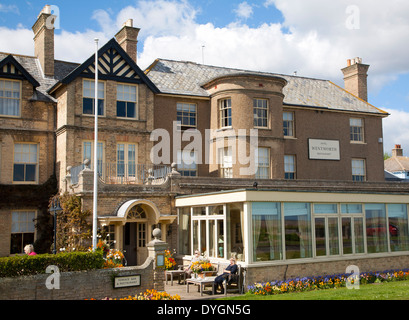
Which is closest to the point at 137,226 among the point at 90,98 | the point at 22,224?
the point at 22,224

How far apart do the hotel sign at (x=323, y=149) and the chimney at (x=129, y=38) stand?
1244cm

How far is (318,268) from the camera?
17547 millimetres

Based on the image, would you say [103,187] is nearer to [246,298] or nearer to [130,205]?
[130,205]

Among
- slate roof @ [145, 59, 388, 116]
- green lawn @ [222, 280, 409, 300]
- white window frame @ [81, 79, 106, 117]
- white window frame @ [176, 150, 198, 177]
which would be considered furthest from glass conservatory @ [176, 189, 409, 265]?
slate roof @ [145, 59, 388, 116]

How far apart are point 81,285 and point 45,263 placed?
1242 millimetres

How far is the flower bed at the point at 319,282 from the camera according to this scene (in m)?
15.4

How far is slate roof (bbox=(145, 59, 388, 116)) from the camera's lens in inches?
1069

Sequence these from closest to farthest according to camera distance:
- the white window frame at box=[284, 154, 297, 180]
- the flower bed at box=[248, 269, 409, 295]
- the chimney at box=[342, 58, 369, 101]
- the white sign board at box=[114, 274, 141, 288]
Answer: the white sign board at box=[114, 274, 141, 288] → the flower bed at box=[248, 269, 409, 295] → the white window frame at box=[284, 154, 297, 180] → the chimney at box=[342, 58, 369, 101]

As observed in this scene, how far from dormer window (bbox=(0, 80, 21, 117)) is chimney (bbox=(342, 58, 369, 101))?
2359cm

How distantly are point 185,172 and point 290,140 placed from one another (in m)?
7.40

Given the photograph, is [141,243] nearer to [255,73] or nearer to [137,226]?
[137,226]

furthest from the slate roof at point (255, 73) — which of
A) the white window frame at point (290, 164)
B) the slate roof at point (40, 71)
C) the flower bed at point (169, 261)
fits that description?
the flower bed at point (169, 261)

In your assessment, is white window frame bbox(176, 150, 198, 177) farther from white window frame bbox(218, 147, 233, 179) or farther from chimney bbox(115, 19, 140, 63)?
chimney bbox(115, 19, 140, 63)

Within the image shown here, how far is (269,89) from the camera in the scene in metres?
26.6
